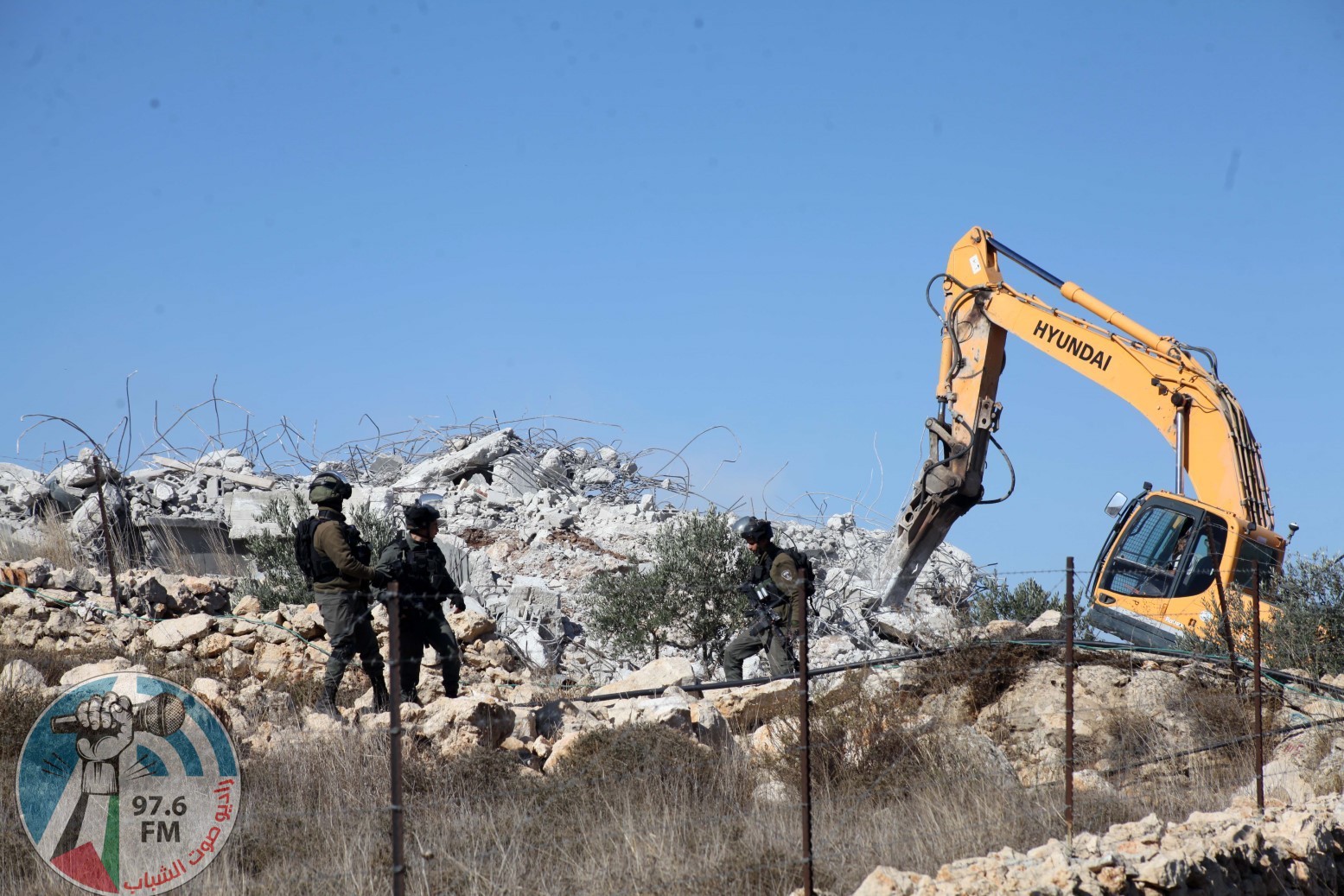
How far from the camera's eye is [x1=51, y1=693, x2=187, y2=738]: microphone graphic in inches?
257

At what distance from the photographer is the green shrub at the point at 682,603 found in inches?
523

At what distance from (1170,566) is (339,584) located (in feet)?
24.7

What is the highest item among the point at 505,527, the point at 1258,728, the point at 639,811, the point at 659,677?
the point at 505,527

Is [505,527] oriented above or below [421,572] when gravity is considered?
above

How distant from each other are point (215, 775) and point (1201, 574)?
341 inches

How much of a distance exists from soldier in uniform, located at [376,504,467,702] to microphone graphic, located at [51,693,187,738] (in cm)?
164

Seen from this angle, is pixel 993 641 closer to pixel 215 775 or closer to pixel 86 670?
pixel 215 775

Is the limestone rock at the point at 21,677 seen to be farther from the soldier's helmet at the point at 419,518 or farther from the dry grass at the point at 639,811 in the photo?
the soldier's helmet at the point at 419,518

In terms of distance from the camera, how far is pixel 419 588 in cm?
828

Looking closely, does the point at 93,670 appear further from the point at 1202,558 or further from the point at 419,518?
the point at 1202,558

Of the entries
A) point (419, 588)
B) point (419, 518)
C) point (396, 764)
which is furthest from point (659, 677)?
point (396, 764)

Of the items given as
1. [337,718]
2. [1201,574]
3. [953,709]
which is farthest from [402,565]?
[1201,574]

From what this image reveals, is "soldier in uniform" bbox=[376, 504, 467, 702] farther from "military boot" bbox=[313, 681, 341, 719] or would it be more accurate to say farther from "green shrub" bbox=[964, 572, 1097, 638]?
"green shrub" bbox=[964, 572, 1097, 638]

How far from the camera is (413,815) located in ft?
19.4
